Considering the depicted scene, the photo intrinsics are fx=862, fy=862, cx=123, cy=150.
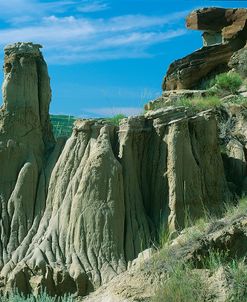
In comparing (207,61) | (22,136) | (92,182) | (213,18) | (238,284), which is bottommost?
(238,284)

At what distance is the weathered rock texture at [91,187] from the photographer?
2239 centimetres

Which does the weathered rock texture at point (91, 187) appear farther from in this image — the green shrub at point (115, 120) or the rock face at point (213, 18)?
the rock face at point (213, 18)

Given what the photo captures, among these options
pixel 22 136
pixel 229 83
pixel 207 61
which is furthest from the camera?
pixel 207 61

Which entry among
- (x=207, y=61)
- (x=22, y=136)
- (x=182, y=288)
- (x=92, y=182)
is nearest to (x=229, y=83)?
(x=207, y=61)

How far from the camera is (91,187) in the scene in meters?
22.9

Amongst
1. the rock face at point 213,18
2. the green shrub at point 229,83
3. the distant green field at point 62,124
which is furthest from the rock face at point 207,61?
the distant green field at point 62,124

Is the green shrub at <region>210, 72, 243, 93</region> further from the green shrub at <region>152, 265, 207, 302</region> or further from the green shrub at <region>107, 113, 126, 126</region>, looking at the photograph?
the green shrub at <region>152, 265, 207, 302</region>

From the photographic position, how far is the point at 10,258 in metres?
23.3

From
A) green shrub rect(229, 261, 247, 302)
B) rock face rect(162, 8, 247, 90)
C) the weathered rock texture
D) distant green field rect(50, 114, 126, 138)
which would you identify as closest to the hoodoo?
the weathered rock texture

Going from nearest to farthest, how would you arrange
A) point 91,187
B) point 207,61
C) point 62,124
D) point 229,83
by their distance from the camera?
point 91,187, point 229,83, point 62,124, point 207,61

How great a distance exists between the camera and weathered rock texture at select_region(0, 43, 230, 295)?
73.5 feet

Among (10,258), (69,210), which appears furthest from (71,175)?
(10,258)

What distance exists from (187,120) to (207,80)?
13.0m

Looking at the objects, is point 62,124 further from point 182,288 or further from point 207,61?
point 182,288
